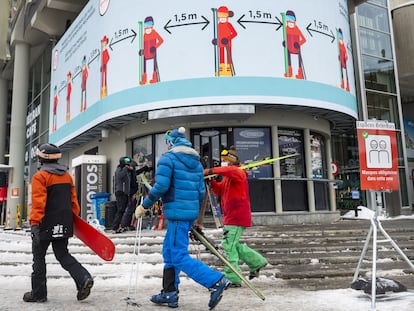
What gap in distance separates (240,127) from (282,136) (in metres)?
1.45

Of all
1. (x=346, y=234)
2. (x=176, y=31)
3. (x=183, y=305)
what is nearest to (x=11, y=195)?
(x=176, y=31)

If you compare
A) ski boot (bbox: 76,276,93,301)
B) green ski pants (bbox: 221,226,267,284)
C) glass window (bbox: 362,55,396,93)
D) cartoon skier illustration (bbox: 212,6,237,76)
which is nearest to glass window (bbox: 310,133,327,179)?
cartoon skier illustration (bbox: 212,6,237,76)

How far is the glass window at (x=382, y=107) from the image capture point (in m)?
19.0

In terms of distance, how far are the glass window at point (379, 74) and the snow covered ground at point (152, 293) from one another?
16071mm

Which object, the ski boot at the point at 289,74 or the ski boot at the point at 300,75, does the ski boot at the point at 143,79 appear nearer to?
the ski boot at the point at 289,74

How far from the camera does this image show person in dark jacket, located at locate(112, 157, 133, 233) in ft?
33.1

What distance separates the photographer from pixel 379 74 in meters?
19.7

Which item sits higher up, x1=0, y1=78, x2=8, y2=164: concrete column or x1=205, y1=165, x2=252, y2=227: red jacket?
x1=0, y1=78, x2=8, y2=164: concrete column

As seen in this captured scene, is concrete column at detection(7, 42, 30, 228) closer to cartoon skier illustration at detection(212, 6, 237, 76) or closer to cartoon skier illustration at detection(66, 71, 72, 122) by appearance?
cartoon skier illustration at detection(66, 71, 72, 122)

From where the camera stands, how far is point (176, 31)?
1185cm

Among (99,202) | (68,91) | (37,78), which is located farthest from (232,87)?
(37,78)

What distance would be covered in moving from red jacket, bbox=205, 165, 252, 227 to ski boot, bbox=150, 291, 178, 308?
141 centimetres

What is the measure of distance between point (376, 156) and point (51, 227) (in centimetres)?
396

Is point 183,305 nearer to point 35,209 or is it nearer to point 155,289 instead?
point 155,289
